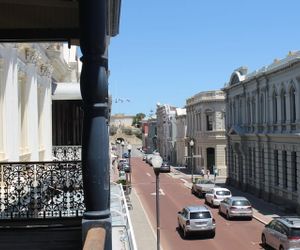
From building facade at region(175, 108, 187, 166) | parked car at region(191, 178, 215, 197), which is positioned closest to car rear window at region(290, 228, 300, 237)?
parked car at region(191, 178, 215, 197)

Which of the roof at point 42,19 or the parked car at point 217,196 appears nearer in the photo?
the roof at point 42,19

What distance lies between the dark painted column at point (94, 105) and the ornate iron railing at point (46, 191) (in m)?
3.53

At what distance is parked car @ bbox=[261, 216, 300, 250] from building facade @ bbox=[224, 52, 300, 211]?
10.1 m

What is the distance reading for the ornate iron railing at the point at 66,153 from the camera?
816 inches

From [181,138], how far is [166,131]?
1873cm

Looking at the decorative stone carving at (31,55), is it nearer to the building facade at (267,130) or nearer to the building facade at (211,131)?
the building facade at (267,130)

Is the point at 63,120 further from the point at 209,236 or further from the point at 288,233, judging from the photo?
the point at 288,233

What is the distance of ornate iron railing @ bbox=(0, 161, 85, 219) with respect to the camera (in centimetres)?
1040

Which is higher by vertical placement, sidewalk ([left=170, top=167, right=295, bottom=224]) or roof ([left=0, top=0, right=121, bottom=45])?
roof ([left=0, top=0, right=121, bottom=45])

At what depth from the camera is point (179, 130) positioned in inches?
3346

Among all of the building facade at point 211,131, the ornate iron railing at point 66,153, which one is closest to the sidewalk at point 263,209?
the ornate iron railing at point 66,153

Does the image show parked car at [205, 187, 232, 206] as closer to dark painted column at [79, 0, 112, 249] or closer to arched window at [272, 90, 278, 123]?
arched window at [272, 90, 278, 123]

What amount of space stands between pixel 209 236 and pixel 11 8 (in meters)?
18.3

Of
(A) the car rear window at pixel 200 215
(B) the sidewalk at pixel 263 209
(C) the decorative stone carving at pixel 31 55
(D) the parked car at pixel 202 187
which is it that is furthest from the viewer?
(D) the parked car at pixel 202 187
